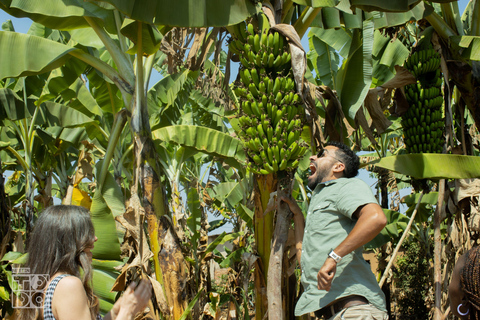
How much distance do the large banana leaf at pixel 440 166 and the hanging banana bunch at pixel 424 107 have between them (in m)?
0.76

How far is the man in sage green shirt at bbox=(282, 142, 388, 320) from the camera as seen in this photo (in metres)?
1.96

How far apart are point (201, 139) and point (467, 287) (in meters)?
4.27

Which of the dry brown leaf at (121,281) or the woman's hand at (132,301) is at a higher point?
the woman's hand at (132,301)

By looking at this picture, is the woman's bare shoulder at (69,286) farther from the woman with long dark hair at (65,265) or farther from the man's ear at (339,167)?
the man's ear at (339,167)

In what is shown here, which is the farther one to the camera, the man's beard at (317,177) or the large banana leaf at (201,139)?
the large banana leaf at (201,139)

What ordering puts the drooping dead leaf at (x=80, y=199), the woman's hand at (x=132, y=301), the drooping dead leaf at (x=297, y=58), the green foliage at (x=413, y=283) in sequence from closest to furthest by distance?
1. the woman's hand at (x=132, y=301)
2. the drooping dead leaf at (x=297, y=58)
3. the drooping dead leaf at (x=80, y=199)
4. the green foliage at (x=413, y=283)

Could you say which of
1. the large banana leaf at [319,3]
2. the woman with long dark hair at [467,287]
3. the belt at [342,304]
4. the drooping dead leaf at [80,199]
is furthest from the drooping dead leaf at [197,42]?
the woman with long dark hair at [467,287]

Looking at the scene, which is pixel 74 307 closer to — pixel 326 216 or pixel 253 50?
pixel 326 216

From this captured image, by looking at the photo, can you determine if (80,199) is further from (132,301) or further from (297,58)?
(132,301)

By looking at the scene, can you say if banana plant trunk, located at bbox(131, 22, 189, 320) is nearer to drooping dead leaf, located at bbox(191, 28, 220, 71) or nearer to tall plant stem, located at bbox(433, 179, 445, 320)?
drooping dead leaf, located at bbox(191, 28, 220, 71)

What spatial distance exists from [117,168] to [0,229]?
79.5 inches

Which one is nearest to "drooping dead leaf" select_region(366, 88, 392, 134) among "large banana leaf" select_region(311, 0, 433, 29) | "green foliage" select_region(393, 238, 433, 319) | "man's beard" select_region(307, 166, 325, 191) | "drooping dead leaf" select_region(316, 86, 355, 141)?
"drooping dead leaf" select_region(316, 86, 355, 141)

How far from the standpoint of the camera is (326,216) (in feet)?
7.50

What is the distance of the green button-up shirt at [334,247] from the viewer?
2.12 m
